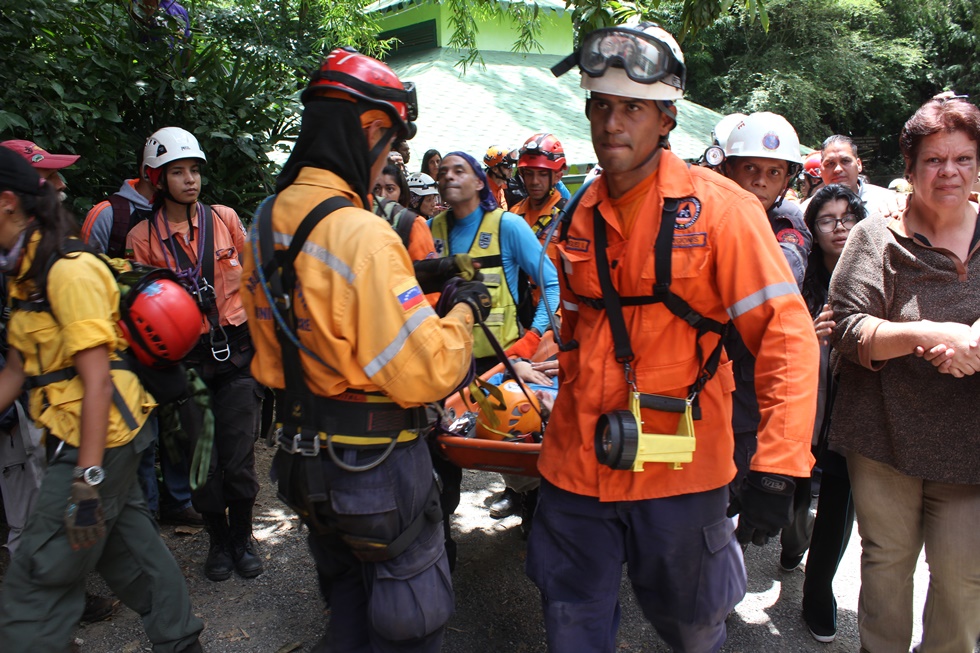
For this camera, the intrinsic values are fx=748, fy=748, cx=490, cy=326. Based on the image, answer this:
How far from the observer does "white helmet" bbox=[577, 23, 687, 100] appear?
7.70 feet

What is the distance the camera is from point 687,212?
7.52ft

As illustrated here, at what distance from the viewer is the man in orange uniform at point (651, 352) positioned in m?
2.27

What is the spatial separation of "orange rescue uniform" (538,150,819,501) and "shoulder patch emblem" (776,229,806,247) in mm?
1372

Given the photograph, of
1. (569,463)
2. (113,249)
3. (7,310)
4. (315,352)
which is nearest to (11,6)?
(113,249)

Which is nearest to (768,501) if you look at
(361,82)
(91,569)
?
(361,82)

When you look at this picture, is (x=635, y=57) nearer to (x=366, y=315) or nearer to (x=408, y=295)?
(x=408, y=295)

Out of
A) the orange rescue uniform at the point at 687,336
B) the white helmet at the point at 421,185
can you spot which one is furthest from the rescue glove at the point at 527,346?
the white helmet at the point at 421,185

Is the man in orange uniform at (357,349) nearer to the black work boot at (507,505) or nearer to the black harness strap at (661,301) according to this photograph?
the black harness strap at (661,301)

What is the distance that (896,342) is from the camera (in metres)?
A: 2.63

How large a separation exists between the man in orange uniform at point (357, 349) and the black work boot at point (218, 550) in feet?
6.12

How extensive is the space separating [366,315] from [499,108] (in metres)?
11.8

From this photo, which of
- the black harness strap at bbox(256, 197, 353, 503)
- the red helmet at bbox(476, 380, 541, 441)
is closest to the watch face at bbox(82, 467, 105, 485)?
the black harness strap at bbox(256, 197, 353, 503)

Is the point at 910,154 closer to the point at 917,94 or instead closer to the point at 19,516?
the point at 19,516

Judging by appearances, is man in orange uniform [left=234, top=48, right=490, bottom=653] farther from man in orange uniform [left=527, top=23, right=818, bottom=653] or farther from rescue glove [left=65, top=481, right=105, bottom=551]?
rescue glove [left=65, top=481, right=105, bottom=551]
